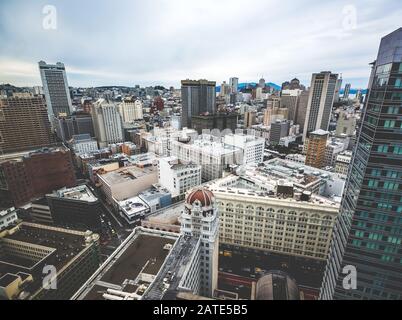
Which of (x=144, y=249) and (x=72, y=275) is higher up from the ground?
(x=144, y=249)

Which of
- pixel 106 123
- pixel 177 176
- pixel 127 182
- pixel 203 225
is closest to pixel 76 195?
pixel 127 182

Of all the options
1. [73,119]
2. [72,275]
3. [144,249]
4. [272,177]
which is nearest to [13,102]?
[73,119]

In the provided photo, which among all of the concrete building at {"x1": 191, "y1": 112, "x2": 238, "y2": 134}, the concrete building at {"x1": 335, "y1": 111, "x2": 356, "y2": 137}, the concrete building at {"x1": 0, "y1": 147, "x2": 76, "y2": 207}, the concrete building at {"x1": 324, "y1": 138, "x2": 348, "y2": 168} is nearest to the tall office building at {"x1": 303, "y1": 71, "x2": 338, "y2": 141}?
the concrete building at {"x1": 335, "y1": 111, "x2": 356, "y2": 137}

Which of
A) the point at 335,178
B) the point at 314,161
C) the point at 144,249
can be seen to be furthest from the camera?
the point at 314,161

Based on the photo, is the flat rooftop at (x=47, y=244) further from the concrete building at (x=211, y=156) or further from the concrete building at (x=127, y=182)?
the concrete building at (x=211, y=156)

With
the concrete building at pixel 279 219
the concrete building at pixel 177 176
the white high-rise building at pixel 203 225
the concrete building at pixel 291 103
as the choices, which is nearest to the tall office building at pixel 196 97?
the concrete building at pixel 291 103

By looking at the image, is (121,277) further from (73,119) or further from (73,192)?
(73,119)
